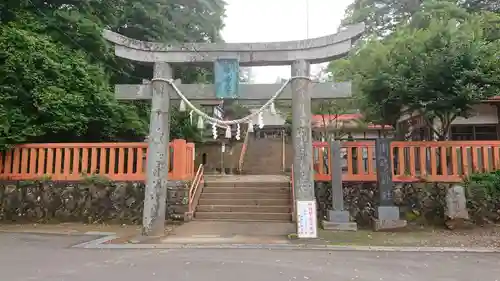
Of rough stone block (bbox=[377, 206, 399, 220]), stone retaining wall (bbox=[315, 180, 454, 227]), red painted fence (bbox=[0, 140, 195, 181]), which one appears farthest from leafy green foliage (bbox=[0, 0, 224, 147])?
rough stone block (bbox=[377, 206, 399, 220])

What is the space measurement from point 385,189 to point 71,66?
1023 centimetres

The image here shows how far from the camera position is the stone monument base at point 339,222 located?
34.3 feet

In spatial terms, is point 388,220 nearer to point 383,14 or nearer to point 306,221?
point 306,221

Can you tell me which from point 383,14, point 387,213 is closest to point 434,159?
point 387,213

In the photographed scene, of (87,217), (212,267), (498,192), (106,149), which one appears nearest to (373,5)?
(498,192)

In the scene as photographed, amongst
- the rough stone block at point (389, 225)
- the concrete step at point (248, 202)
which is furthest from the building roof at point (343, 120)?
the rough stone block at point (389, 225)

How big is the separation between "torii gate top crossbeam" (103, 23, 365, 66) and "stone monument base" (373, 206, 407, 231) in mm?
4224

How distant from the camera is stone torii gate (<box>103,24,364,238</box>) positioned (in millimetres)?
9516

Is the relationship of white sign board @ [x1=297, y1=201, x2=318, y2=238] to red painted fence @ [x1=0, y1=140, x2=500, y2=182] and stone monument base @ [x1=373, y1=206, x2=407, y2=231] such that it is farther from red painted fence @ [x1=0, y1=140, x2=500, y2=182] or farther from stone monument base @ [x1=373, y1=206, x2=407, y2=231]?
red painted fence @ [x1=0, y1=140, x2=500, y2=182]

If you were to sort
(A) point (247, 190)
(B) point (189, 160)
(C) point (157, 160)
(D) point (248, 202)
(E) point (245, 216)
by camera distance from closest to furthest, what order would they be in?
(C) point (157, 160) → (E) point (245, 216) → (D) point (248, 202) → (B) point (189, 160) → (A) point (247, 190)

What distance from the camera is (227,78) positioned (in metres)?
9.82

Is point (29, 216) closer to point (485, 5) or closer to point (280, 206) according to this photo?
point (280, 206)

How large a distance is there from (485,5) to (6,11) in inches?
863

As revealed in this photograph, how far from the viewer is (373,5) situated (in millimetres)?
23484
